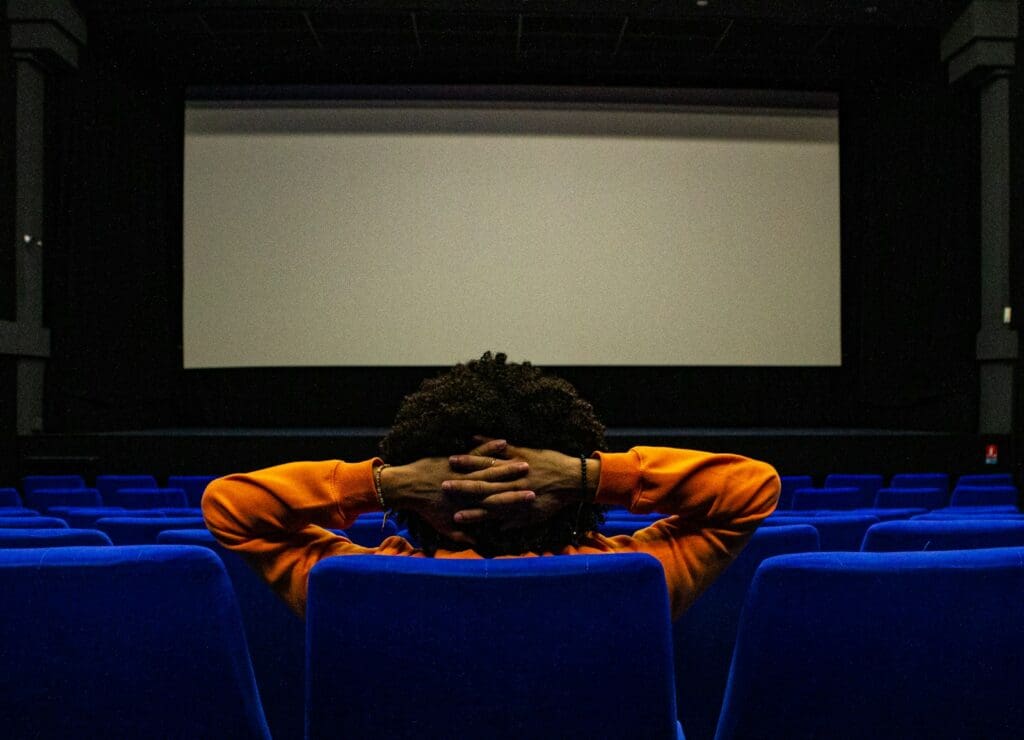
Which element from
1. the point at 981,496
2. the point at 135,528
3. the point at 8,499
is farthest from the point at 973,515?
the point at 8,499

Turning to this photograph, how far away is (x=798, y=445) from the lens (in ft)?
26.4

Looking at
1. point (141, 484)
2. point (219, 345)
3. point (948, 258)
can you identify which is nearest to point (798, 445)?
point (948, 258)

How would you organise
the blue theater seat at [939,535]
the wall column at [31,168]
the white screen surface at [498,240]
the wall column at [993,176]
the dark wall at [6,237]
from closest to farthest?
the blue theater seat at [939,535] → the dark wall at [6,237] → the wall column at [31,168] → the wall column at [993,176] → the white screen surface at [498,240]

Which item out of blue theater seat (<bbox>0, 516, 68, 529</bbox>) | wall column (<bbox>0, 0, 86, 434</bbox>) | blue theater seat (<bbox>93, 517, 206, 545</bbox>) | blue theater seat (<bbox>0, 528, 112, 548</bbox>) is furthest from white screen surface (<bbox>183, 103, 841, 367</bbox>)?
blue theater seat (<bbox>0, 528, 112, 548</bbox>)

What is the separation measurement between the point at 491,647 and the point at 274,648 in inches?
32.8

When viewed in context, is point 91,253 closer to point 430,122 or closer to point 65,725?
point 430,122

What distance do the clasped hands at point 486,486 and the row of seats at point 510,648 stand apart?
0.18m

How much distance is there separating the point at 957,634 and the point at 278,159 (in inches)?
404

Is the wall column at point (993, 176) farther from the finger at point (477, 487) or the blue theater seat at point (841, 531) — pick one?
the finger at point (477, 487)

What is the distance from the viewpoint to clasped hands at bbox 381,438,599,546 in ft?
3.32

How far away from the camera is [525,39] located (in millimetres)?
9422

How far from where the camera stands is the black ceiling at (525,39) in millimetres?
8672

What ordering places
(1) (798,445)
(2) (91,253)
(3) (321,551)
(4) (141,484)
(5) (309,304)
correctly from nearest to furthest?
1. (3) (321,551)
2. (4) (141,484)
3. (1) (798,445)
4. (2) (91,253)
5. (5) (309,304)

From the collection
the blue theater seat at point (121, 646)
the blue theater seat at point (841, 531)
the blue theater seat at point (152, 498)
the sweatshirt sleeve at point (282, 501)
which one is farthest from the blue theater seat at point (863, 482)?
the blue theater seat at point (121, 646)
